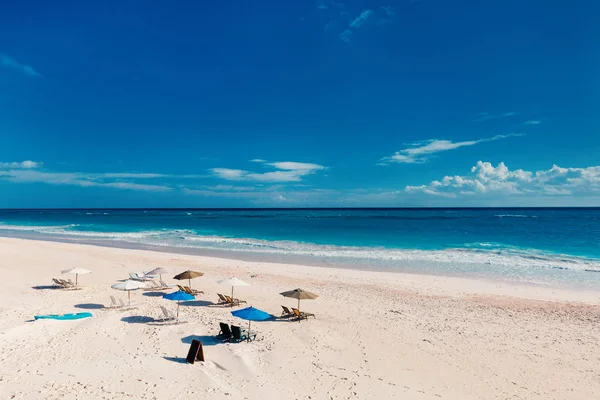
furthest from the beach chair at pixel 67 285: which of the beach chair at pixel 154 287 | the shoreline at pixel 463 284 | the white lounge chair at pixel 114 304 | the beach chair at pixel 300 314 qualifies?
the beach chair at pixel 300 314

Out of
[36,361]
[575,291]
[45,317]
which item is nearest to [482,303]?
[575,291]

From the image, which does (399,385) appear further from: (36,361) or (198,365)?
(36,361)

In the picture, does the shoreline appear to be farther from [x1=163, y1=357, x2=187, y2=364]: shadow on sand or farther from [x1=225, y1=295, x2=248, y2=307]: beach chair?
[x1=163, y1=357, x2=187, y2=364]: shadow on sand

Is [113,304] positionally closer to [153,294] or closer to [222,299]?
[153,294]

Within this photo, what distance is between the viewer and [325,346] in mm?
11102

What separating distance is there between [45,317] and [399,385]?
11.8m

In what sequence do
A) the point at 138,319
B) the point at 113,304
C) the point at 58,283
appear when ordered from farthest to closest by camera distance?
the point at 58,283 < the point at 113,304 < the point at 138,319

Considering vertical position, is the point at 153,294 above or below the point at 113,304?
below

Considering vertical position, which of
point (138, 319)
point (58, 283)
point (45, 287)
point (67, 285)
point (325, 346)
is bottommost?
point (325, 346)

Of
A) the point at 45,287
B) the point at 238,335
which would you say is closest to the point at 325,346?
the point at 238,335

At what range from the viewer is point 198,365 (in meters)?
9.52

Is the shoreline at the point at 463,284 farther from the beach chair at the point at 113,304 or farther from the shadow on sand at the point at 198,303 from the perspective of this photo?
the beach chair at the point at 113,304

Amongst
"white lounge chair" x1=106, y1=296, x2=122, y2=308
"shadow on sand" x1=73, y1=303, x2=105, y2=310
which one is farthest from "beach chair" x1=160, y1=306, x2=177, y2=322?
"shadow on sand" x1=73, y1=303, x2=105, y2=310

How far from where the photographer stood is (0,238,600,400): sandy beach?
A: 8.54m
